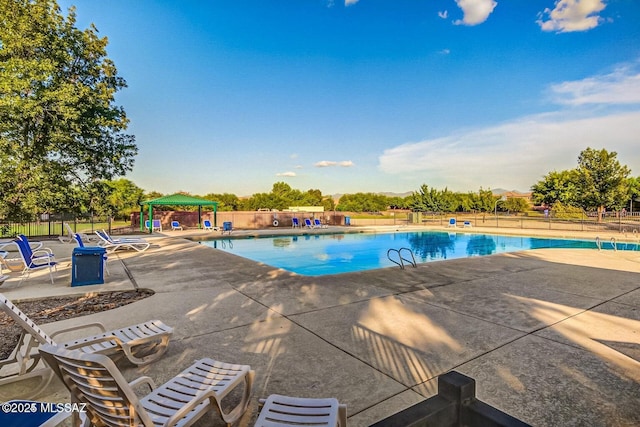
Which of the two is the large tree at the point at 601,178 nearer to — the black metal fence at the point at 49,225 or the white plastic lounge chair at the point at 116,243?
the white plastic lounge chair at the point at 116,243

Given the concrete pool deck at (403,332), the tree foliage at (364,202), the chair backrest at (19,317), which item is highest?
the tree foliage at (364,202)

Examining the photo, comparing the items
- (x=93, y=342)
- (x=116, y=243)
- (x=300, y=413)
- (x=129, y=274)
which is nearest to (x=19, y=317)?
(x=93, y=342)

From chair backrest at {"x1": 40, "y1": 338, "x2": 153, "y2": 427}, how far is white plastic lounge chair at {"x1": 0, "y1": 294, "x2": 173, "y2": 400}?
51.4 inches

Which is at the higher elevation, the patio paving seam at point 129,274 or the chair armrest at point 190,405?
the chair armrest at point 190,405

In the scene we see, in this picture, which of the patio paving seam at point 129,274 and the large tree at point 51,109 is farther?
the large tree at point 51,109

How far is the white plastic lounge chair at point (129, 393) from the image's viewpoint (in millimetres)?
1557

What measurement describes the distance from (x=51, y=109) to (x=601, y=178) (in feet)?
156

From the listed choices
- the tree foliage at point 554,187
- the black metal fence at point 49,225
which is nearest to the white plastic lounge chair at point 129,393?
the black metal fence at point 49,225

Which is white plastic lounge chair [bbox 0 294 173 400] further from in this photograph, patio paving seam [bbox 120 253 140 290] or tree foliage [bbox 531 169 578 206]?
tree foliage [bbox 531 169 578 206]

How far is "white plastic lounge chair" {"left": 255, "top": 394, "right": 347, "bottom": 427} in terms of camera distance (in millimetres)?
1817

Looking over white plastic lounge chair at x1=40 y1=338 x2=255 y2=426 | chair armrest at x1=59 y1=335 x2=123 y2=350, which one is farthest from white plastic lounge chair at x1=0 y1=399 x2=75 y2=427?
chair armrest at x1=59 y1=335 x2=123 y2=350

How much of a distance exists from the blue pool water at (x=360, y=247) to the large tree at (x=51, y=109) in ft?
23.9

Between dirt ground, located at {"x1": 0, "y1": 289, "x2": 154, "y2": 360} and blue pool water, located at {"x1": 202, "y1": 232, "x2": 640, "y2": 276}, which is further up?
dirt ground, located at {"x1": 0, "y1": 289, "x2": 154, "y2": 360}

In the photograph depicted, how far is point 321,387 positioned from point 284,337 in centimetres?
118
